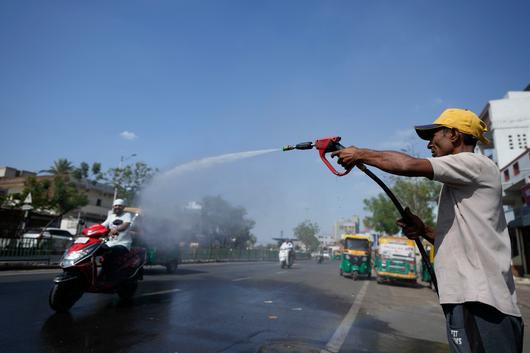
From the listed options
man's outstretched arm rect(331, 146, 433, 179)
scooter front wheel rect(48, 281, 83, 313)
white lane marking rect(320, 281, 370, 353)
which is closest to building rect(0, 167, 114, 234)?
scooter front wheel rect(48, 281, 83, 313)

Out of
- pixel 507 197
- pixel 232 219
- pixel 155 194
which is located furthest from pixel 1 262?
pixel 507 197

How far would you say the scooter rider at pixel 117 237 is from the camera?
21.1ft

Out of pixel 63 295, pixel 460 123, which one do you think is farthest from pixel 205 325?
pixel 460 123

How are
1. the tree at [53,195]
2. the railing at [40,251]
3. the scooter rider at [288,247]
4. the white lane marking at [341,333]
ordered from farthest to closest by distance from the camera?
1. the tree at [53,195]
2. the scooter rider at [288,247]
3. the railing at [40,251]
4. the white lane marking at [341,333]

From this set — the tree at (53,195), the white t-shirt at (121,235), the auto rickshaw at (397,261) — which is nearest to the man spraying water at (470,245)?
the white t-shirt at (121,235)

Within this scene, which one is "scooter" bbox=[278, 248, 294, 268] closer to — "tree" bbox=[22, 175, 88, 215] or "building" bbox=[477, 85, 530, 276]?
"building" bbox=[477, 85, 530, 276]

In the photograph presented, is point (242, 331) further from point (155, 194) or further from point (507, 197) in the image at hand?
point (507, 197)

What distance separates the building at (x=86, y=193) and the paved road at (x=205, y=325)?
41.6 metres

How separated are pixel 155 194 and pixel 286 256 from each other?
14.5 m

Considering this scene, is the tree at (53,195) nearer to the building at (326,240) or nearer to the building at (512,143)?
the building at (512,143)

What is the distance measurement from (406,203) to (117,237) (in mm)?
28763

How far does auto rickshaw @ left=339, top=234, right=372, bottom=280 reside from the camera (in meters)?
19.2

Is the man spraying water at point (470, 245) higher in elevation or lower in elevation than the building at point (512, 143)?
lower

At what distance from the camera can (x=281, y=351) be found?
Result: 4.21 m
